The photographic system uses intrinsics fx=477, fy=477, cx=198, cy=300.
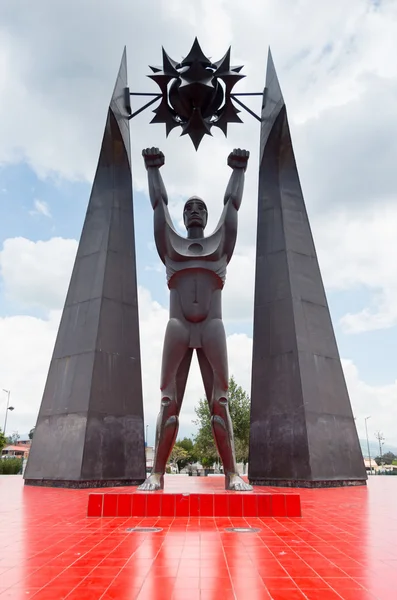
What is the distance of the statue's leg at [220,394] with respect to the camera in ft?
25.6

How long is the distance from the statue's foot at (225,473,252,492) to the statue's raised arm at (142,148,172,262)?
402cm

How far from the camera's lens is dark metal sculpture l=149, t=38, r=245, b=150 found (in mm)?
11211

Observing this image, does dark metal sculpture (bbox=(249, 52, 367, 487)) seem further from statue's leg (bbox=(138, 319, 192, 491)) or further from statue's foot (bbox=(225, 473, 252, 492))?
statue's leg (bbox=(138, 319, 192, 491))

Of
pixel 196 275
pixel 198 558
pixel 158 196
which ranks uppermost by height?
pixel 158 196

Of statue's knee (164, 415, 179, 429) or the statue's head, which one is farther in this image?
the statue's head

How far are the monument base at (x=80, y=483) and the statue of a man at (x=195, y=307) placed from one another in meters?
3.26

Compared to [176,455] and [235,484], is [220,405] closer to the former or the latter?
[235,484]

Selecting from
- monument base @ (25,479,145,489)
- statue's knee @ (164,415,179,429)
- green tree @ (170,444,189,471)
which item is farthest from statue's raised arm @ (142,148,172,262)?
green tree @ (170,444,189,471)

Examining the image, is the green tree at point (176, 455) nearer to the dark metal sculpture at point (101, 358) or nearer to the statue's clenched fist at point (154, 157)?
the dark metal sculpture at point (101, 358)

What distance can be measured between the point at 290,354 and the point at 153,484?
544 cm

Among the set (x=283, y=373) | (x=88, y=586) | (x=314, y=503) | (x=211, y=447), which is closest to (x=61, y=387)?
(x=283, y=373)

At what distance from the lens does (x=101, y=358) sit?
11.7 metres

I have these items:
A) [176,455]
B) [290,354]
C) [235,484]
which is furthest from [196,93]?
[176,455]

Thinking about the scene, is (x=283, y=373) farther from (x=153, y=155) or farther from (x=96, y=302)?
(x=153, y=155)
